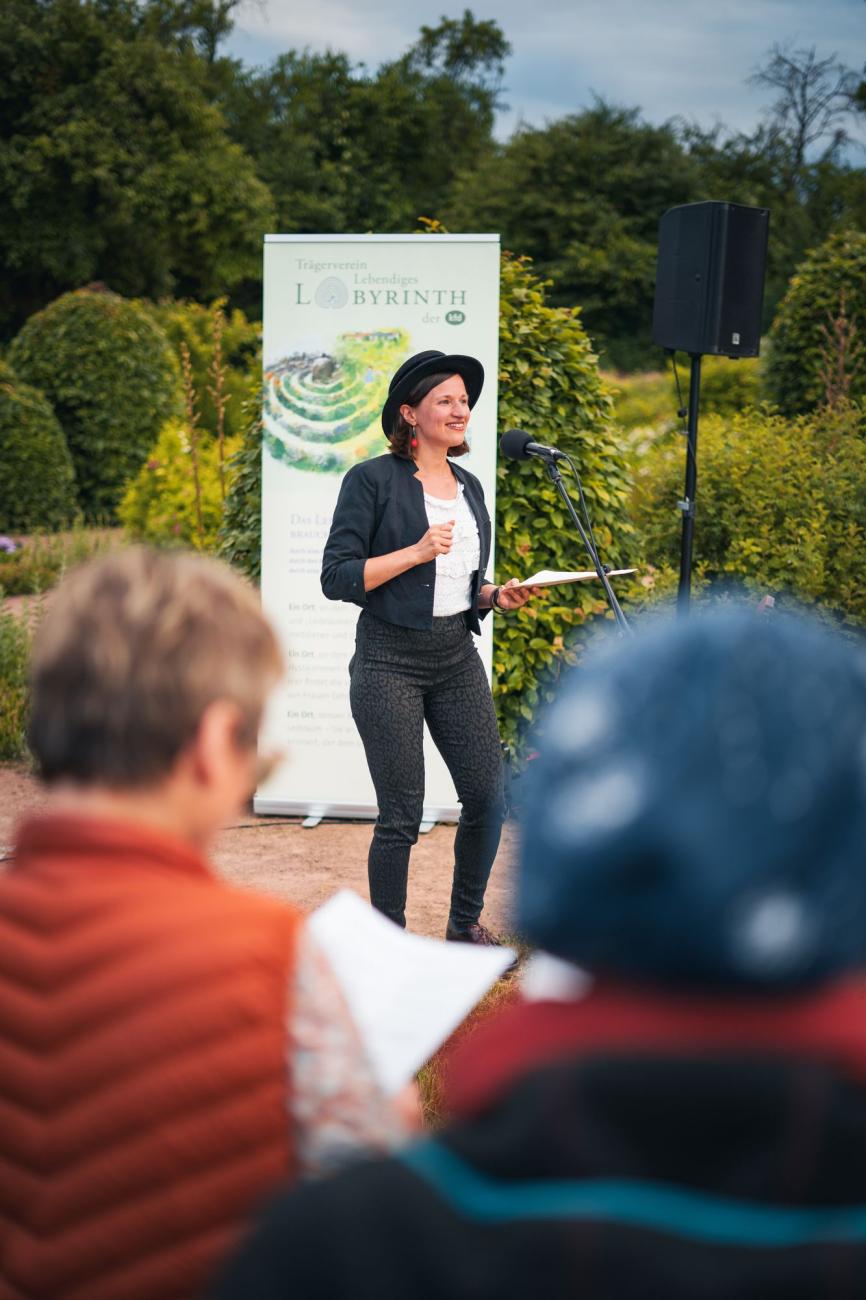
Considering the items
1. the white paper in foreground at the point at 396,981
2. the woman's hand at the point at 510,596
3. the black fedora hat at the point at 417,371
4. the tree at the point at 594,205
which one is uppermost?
the tree at the point at 594,205

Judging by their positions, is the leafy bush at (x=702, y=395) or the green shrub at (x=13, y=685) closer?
the green shrub at (x=13, y=685)

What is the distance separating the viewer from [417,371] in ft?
12.1

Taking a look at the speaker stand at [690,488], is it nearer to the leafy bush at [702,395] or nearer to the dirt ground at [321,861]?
the dirt ground at [321,861]

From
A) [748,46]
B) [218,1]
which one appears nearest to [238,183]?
[218,1]

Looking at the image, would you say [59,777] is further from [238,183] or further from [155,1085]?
[238,183]

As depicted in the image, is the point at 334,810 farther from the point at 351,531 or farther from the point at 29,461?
the point at 29,461

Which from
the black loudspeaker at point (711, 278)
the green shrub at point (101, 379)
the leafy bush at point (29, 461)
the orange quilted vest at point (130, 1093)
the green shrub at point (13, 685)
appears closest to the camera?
the orange quilted vest at point (130, 1093)

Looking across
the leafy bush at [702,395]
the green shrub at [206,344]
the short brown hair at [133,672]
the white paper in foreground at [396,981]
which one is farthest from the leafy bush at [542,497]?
the green shrub at [206,344]

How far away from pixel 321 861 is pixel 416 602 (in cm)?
184

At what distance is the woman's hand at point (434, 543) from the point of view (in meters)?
3.54

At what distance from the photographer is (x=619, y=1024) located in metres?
0.81

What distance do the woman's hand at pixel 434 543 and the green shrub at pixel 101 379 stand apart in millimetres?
12667

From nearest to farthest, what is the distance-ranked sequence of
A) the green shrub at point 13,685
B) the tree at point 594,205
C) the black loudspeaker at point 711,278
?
the black loudspeaker at point 711,278 → the green shrub at point 13,685 → the tree at point 594,205

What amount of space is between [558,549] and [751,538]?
1105mm
